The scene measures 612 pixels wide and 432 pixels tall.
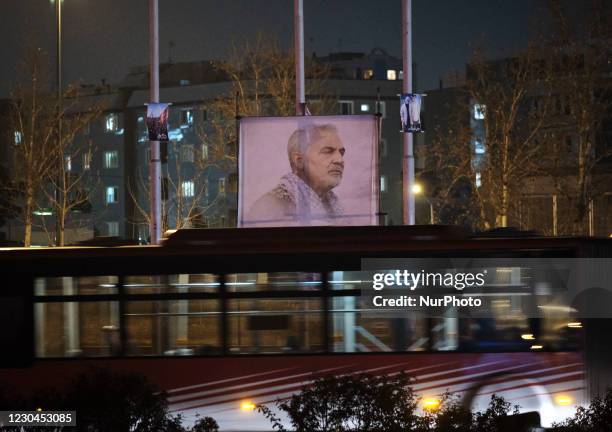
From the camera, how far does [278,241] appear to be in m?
14.6

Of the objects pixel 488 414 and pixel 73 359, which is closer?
pixel 488 414

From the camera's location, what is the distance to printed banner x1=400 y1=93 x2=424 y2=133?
73.5 ft

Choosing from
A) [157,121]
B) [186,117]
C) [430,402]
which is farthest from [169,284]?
[186,117]

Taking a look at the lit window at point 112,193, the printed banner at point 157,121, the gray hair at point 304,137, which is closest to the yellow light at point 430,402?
the gray hair at point 304,137

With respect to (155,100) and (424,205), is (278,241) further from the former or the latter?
(424,205)

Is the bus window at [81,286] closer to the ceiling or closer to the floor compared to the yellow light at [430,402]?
closer to the ceiling

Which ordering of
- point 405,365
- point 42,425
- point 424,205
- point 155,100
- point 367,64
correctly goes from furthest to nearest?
point 367,64
point 424,205
point 155,100
point 405,365
point 42,425

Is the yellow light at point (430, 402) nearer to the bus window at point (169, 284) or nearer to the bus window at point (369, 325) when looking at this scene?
the bus window at point (369, 325)

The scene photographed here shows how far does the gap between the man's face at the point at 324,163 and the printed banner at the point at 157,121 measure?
3.19 m

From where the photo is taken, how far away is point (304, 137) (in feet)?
73.4

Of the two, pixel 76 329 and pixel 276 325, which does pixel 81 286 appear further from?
pixel 276 325

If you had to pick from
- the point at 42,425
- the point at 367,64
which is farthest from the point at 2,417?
the point at 367,64

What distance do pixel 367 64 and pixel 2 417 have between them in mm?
73379

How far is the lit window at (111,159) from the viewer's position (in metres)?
69.6
